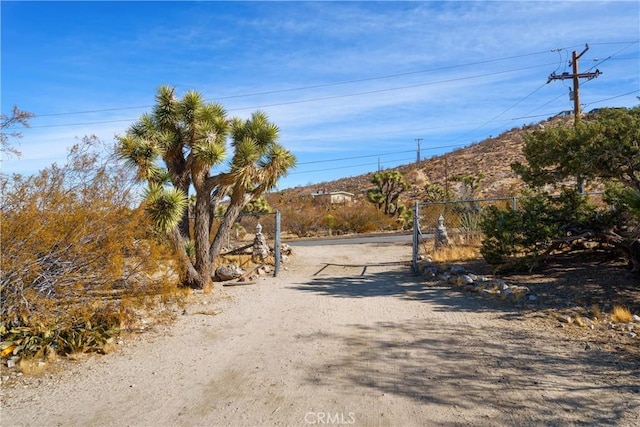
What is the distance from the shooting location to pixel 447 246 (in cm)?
1658

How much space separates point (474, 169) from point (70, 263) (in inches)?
2066

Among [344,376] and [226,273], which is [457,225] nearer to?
[226,273]

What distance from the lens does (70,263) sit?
6.93 m

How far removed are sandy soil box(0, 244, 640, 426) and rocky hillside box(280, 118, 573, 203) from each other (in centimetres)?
3558

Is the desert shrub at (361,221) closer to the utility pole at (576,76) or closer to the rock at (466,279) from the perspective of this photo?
the utility pole at (576,76)

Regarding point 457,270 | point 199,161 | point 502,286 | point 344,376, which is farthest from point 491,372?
point 199,161

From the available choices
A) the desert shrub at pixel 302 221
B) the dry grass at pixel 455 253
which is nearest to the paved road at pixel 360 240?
the desert shrub at pixel 302 221

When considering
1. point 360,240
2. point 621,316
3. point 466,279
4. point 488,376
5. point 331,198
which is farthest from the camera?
point 331,198

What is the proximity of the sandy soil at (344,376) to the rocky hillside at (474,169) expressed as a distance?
35582mm

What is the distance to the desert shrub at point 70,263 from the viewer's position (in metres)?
6.45

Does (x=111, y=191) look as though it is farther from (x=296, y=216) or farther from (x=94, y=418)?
(x=296, y=216)

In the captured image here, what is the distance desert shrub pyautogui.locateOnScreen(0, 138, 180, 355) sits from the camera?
21.2ft

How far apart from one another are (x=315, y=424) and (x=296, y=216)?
27083 millimetres

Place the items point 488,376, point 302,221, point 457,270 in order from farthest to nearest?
point 302,221
point 457,270
point 488,376
